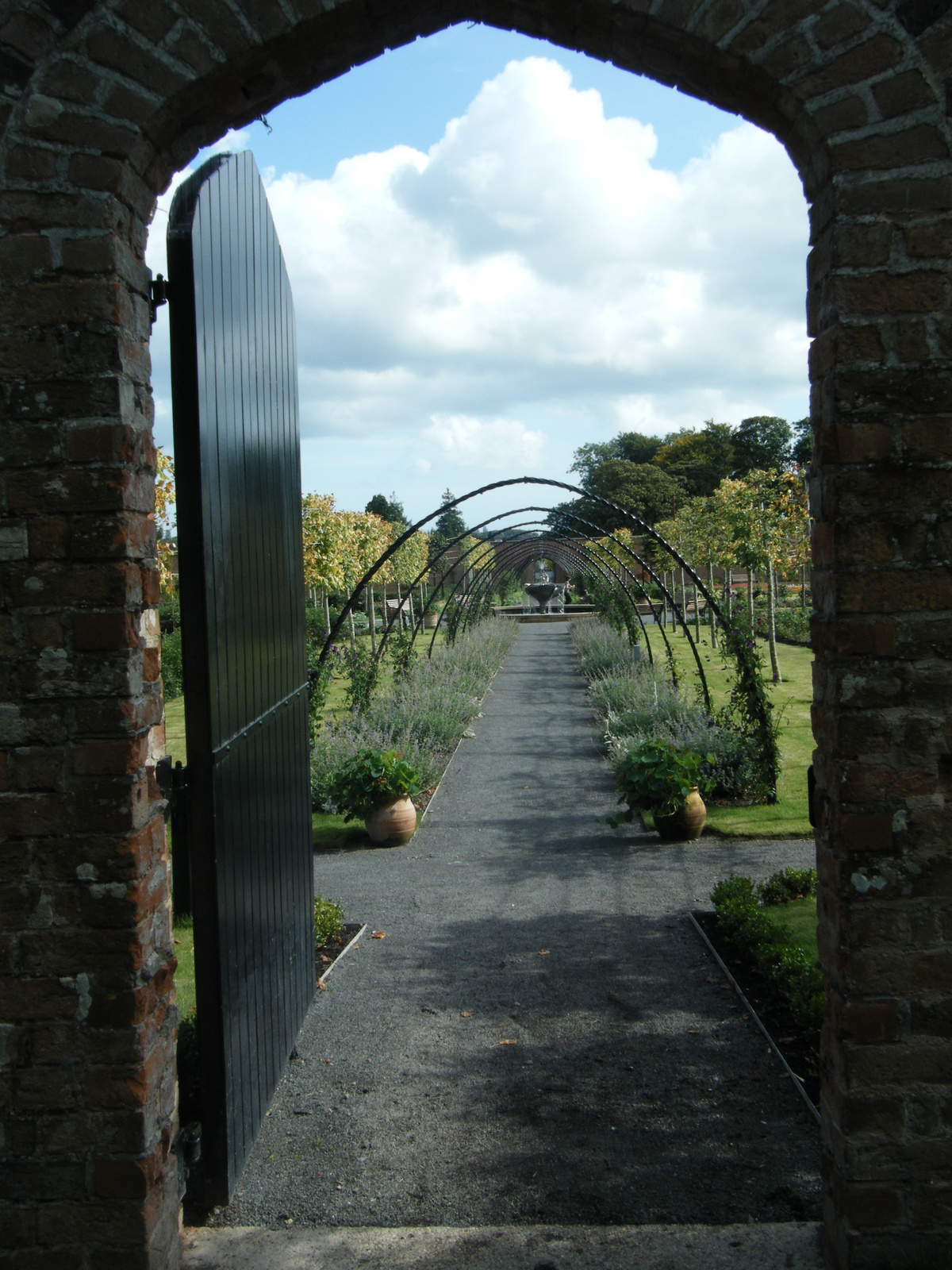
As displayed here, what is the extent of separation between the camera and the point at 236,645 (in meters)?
3.15

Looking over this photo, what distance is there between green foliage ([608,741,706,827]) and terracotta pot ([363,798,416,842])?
1.74 m

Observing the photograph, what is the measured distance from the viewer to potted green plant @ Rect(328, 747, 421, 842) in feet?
25.3

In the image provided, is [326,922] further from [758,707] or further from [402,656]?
[402,656]

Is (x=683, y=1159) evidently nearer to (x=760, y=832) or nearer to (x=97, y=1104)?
(x=97, y=1104)

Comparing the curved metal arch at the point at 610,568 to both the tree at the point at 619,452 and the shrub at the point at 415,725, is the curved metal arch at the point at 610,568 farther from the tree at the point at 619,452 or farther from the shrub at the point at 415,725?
the tree at the point at 619,452

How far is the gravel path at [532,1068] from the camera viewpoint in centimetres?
300

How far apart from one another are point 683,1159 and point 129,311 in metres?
3.21

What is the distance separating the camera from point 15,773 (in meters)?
2.33

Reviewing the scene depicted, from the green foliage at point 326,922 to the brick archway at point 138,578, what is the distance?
2951 mm

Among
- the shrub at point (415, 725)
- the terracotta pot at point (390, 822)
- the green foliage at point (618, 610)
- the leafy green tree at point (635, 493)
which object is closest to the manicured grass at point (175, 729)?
the shrub at point (415, 725)

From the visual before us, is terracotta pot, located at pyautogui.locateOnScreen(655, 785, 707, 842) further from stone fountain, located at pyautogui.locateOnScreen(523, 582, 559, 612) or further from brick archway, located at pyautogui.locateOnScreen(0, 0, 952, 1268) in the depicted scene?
stone fountain, located at pyautogui.locateOnScreen(523, 582, 559, 612)

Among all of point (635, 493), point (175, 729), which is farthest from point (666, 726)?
point (635, 493)

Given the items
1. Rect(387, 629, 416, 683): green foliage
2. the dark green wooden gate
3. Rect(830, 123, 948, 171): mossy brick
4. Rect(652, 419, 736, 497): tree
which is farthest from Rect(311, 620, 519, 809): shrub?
Rect(652, 419, 736, 497): tree

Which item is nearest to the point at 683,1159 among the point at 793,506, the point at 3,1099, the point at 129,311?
the point at 3,1099
